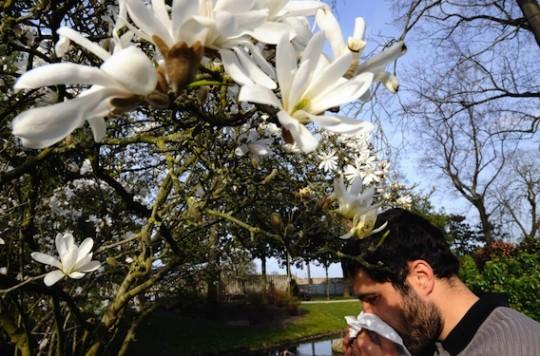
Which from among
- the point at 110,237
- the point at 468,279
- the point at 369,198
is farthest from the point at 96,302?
the point at 468,279

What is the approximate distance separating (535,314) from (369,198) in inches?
242

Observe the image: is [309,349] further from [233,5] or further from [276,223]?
[233,5]

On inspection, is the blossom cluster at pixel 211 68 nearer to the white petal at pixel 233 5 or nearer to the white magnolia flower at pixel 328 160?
the white petal at pixel 233 5

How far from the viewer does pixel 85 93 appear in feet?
2.05

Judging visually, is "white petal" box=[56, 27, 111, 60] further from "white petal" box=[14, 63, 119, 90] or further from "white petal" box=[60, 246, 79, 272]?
"white petal" box=[60, 246, 79, 272]

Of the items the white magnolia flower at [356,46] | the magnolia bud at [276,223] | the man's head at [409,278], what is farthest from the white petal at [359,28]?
the man's head at [409,278]

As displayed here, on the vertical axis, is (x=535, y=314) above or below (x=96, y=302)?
below

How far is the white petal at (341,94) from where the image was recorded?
2.31 feet

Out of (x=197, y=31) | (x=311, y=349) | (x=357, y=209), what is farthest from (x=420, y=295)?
(x=311, y=349)

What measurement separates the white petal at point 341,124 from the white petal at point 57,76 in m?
0.27

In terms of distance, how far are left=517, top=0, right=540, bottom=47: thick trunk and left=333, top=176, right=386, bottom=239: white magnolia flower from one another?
7.94m

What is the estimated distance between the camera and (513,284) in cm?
689

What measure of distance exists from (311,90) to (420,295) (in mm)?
1382

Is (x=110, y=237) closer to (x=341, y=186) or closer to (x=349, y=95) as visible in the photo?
(x=341, y=186)
